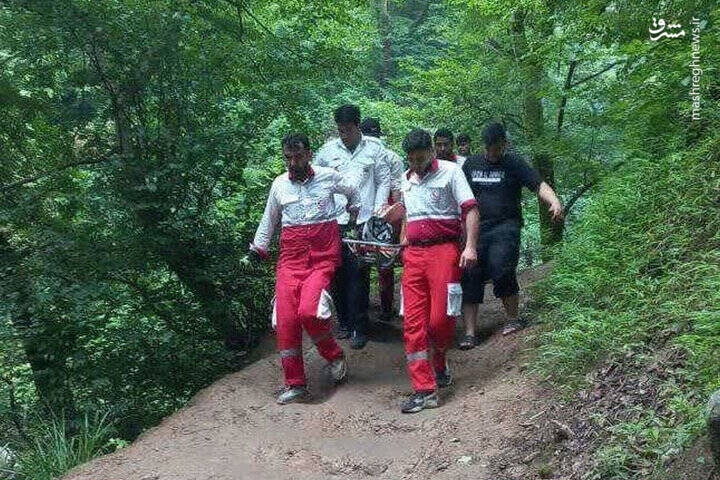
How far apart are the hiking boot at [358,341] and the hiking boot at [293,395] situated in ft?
3.34

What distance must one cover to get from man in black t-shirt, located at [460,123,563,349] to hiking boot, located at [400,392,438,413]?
1.28 meters

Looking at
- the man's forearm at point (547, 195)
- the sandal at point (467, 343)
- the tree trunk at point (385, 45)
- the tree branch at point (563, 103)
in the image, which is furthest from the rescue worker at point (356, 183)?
the tree trunk at point (385, 45)

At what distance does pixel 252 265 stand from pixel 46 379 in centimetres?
246

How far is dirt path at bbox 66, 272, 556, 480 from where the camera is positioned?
4645 millimetres

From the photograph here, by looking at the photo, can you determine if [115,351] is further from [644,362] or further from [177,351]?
[644,362]

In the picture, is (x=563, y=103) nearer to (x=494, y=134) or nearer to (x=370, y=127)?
(x=370, y=127)

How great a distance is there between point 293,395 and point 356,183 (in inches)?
88.2

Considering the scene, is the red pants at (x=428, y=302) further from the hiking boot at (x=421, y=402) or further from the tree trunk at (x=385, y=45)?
the tree trunk at (x=385, y=45)

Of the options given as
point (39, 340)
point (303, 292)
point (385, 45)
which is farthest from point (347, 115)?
point (385, 45)

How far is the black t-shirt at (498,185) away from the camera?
22.0 ft

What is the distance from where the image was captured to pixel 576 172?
9.84m

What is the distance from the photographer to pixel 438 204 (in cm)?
595

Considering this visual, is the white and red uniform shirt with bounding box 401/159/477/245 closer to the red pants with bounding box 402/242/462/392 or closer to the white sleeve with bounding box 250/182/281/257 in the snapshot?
the red pants with bounding box 402/242/462/392

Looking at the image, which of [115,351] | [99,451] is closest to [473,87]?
[115,351]
